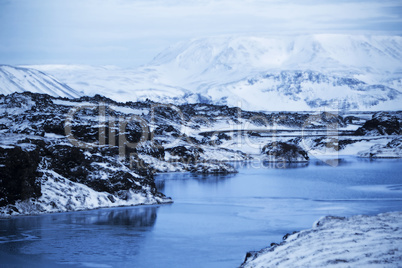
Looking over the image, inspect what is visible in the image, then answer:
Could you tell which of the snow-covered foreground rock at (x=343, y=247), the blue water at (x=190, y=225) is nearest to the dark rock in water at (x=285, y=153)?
the blue water at (x=190, y=225)

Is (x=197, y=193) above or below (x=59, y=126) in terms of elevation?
below

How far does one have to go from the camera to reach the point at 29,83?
13925cm

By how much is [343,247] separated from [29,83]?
134 meters

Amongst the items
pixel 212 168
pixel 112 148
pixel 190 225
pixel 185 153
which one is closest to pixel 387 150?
pixel 185 153

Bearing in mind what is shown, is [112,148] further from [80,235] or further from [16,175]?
[80,235]

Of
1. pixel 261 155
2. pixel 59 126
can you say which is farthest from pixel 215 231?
pixel 261 155

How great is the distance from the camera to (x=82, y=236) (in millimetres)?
19234

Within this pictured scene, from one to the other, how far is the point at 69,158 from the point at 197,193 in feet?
28.9

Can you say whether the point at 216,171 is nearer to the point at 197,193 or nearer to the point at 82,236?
the point at 197,193

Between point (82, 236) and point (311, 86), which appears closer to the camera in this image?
point (82, 236)

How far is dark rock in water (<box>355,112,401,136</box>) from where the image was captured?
76.4m

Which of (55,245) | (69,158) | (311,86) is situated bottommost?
(55,245)

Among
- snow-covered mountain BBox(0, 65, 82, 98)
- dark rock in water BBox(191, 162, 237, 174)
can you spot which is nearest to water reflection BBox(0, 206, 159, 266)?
dark rock in water BBox(191, 162, 237, 174)

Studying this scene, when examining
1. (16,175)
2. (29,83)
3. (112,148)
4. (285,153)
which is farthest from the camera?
(29,83)
